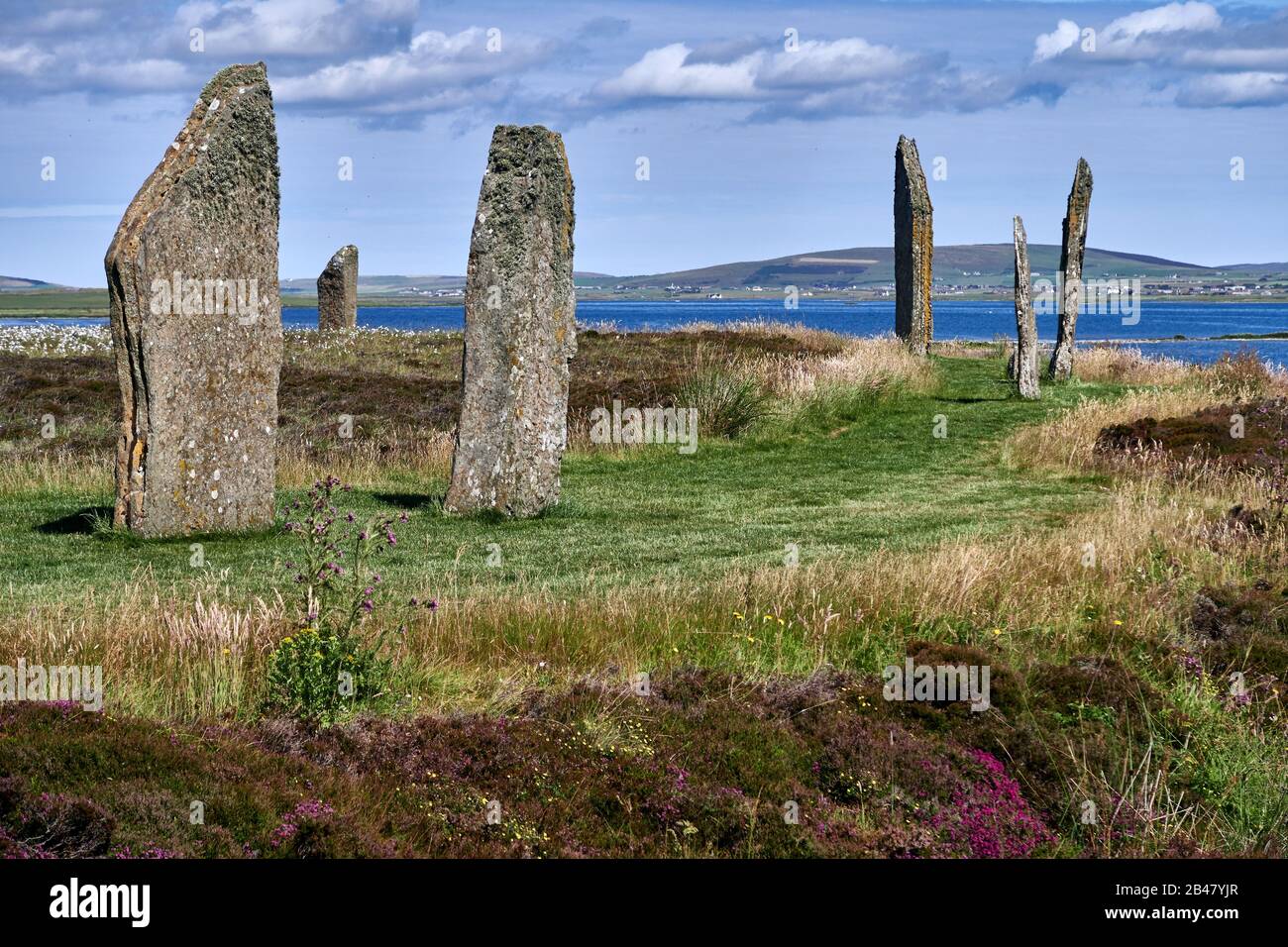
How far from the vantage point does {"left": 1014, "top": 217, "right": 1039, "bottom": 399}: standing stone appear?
26531mm

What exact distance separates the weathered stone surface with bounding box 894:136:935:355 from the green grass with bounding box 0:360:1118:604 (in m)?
13.1

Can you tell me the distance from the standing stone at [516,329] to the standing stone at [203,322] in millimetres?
2129

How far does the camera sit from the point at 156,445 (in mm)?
13258

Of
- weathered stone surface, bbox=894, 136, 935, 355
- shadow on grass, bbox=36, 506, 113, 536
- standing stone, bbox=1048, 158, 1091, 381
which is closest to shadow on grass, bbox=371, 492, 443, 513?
shadow on grass, bbox=36, 506, 113, 536

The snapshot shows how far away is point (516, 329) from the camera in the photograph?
14.7 metres

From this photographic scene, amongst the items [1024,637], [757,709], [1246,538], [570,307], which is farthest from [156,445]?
[1246,538]

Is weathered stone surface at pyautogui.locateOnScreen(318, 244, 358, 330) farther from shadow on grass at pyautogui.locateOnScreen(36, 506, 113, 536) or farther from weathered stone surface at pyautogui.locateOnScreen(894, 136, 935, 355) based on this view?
shadow on grass at pyautogui.locateOnScreen(36, 506, 113, 536)

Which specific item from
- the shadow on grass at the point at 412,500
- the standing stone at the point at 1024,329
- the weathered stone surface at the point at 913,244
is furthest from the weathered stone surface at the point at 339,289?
the shadow on grass at the point at 412,500

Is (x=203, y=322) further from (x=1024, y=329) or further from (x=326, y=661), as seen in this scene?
(x=1024, y=329)

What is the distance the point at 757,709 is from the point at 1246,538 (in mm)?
6705

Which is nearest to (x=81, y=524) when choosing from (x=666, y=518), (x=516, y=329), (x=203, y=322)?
(x=203, y=322)

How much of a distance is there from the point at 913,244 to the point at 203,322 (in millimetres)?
25442
